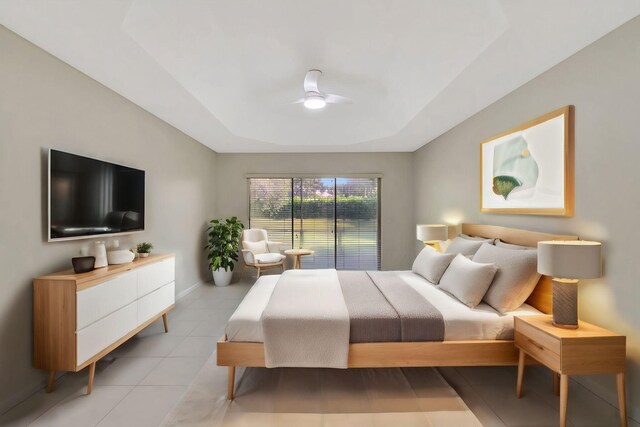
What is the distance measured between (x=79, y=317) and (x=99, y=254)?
59cm

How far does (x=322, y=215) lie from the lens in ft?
19.2

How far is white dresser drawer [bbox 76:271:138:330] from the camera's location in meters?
1.98

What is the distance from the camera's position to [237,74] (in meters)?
2.86

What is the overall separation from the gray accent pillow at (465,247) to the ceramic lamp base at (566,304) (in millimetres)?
1078

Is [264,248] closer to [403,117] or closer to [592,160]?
[403,117]

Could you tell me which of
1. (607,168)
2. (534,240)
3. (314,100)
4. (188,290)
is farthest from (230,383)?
(607,168)

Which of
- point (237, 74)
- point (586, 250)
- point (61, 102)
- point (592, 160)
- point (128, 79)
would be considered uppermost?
point (237, 74)

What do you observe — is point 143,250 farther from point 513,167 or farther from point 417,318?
point 513,167

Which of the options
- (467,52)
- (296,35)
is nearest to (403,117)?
(467,52)

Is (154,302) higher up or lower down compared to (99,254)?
lower down

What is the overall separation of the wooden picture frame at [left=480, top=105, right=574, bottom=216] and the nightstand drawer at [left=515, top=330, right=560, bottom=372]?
101cm

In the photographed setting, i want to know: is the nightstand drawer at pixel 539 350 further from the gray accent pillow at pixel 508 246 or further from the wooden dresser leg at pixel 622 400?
the gray accent pillow at pixel 508 246

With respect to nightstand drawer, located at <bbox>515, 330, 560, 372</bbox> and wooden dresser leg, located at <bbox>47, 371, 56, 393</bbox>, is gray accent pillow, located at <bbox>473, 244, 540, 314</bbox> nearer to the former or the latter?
nightstand drawer, located at <bbox>515, 330, 560, 372</bbox>

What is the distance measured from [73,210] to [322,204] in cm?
407
